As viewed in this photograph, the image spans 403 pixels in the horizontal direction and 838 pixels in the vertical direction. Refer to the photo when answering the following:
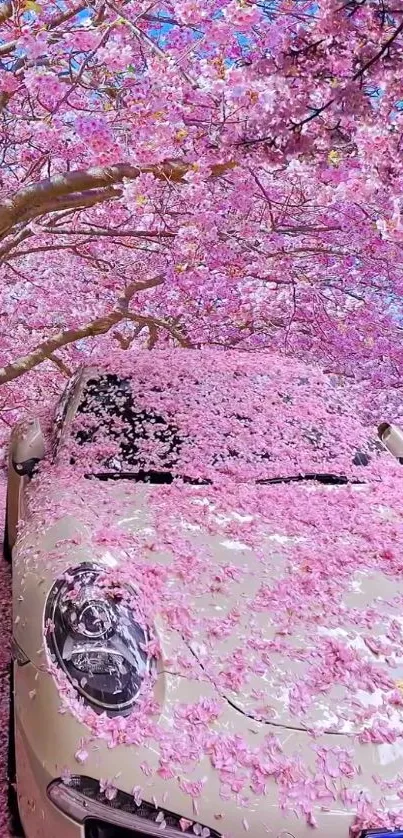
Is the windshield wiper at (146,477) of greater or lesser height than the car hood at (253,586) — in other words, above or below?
above

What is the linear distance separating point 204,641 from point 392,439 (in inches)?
96.7

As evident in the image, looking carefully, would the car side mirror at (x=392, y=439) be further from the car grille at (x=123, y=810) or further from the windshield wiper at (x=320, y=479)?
the car grille at (x=123, y=810)

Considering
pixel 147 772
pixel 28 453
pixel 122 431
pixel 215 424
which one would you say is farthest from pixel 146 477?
pixel 147 772

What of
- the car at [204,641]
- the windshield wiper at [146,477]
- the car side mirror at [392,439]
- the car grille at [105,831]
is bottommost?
the car grille at [105,831]

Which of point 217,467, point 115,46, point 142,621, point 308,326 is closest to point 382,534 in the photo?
point 217,467

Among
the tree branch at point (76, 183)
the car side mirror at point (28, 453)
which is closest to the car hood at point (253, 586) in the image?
the car side mirror at point (28, 453)

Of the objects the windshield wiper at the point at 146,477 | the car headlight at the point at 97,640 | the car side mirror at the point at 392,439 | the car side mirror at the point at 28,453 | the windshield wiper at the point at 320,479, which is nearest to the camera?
the car headlight at the point at 97,640

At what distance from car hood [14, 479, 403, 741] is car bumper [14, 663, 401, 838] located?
0.06 m

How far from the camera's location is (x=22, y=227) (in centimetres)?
515

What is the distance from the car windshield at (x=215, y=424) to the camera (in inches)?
117

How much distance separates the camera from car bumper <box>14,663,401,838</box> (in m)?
1.52

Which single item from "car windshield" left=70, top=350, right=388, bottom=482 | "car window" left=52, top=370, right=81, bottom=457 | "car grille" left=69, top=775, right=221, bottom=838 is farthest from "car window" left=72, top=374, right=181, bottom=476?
"car grille" left=69, top=775, right=221, bottom=838

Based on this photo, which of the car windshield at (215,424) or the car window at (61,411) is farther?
the car window at (61,411)

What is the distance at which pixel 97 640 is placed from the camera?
181 cm
